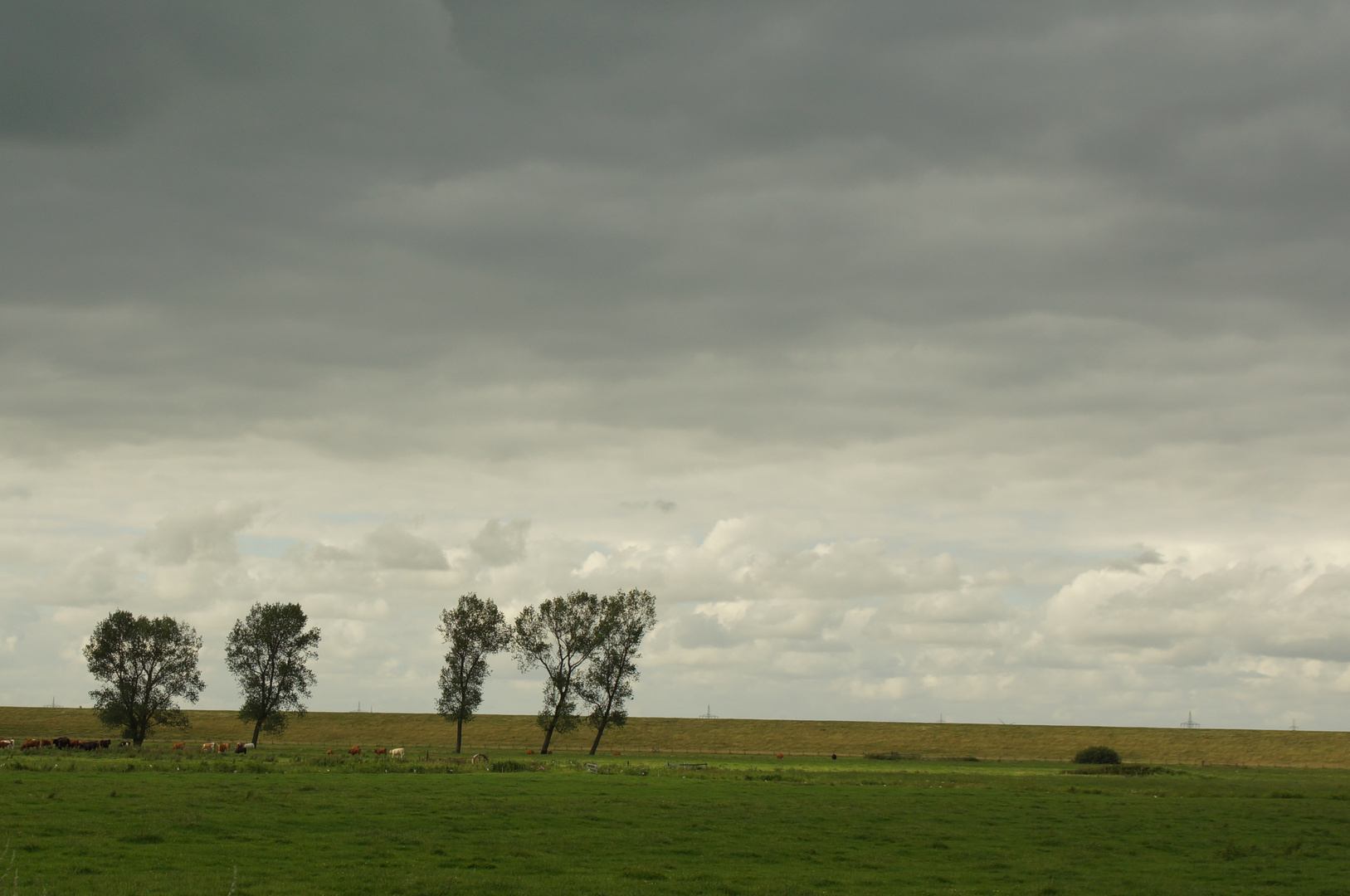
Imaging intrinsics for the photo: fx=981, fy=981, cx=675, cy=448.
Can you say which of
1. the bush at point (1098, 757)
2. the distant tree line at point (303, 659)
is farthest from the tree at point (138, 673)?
the bush at point (1098, 757)

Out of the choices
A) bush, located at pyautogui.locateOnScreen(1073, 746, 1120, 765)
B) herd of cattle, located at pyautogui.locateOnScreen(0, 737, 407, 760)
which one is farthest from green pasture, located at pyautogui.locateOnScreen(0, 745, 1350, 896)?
bush, located at pyautogui.locateOnScreen(1073, 746, 1120, 765)

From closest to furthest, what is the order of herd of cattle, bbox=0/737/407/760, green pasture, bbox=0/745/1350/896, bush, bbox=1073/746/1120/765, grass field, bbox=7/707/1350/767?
green pasture, bbox=0/745/1350/896, herd of cattle, bbox=0/737/407/760, bush, bbox=1073/746/1120/765, grass field, bbox=7/707/1350/767

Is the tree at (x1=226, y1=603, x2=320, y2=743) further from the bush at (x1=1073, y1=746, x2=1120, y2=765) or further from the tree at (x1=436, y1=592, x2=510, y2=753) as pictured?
the bush at (x1=1073, y1=746, x2=1120, y2=765)

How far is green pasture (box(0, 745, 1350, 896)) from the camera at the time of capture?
84.4 feet

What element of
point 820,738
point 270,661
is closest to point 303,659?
point 270,661

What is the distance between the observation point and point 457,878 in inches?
993

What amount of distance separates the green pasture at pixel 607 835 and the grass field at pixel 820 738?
248 feet

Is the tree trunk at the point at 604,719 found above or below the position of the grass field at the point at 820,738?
above

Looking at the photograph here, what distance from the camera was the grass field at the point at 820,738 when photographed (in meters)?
139

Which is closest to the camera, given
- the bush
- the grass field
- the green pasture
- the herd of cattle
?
the green pasture

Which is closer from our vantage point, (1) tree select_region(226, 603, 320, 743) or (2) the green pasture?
(2) the green pasture

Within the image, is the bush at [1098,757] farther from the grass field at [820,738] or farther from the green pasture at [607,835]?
the green pasture at [607,835]

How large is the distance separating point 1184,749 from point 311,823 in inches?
5770

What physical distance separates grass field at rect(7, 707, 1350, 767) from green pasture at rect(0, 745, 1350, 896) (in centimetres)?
7547
